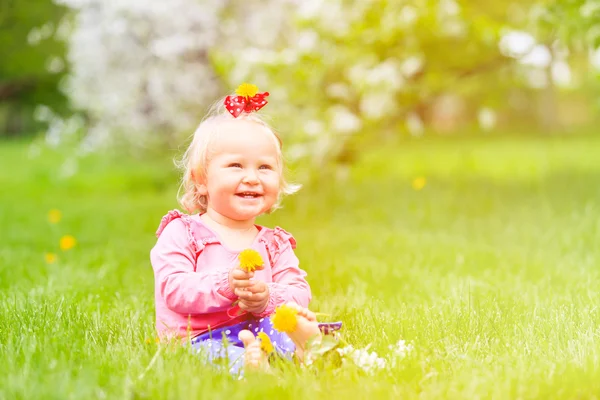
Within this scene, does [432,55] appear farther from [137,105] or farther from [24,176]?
[24,176]

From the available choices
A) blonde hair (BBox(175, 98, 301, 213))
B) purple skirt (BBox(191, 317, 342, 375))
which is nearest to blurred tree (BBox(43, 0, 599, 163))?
blonde hair (BBox(175, 98, 301, 213))

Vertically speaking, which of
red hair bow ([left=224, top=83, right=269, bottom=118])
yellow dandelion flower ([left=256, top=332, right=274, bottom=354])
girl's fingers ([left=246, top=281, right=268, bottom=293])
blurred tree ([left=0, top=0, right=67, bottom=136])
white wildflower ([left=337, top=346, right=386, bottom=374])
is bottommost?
white wildflower ([left=337, top=346, right=386, bottom=374])

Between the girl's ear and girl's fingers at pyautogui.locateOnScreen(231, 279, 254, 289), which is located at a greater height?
the girl's ear

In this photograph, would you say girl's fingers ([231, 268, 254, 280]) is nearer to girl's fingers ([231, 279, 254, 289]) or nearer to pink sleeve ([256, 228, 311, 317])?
girl's fingers ([231, 279, 254, 289])

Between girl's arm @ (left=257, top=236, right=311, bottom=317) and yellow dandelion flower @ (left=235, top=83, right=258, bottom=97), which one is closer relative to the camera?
girl's arm @ (left=257, top=236, right=311, bottom=317)

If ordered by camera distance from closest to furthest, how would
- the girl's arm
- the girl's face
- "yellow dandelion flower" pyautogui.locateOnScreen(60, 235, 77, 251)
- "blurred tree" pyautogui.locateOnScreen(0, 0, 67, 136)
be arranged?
the girl's arm < the girl's face < "yellow dandelion flower" pyautogui.locateOnScreen(60, 235, 77, 251) < "blurred tree" pyautogui.locateOnScreen(0, 0, 67, 136)

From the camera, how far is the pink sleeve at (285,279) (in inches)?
107

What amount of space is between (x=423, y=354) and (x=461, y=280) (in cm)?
145

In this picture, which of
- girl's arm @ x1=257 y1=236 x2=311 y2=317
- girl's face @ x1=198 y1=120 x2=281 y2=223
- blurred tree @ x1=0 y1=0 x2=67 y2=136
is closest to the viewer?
girl's arm @ x1=257 y1=236 x2=311 y2=317

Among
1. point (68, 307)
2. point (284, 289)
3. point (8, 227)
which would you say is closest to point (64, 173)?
point (8, 227)

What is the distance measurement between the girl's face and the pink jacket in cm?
14

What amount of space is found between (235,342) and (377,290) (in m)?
1.31

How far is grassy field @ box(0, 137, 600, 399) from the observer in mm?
2275

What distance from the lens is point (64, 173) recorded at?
1119 cm
